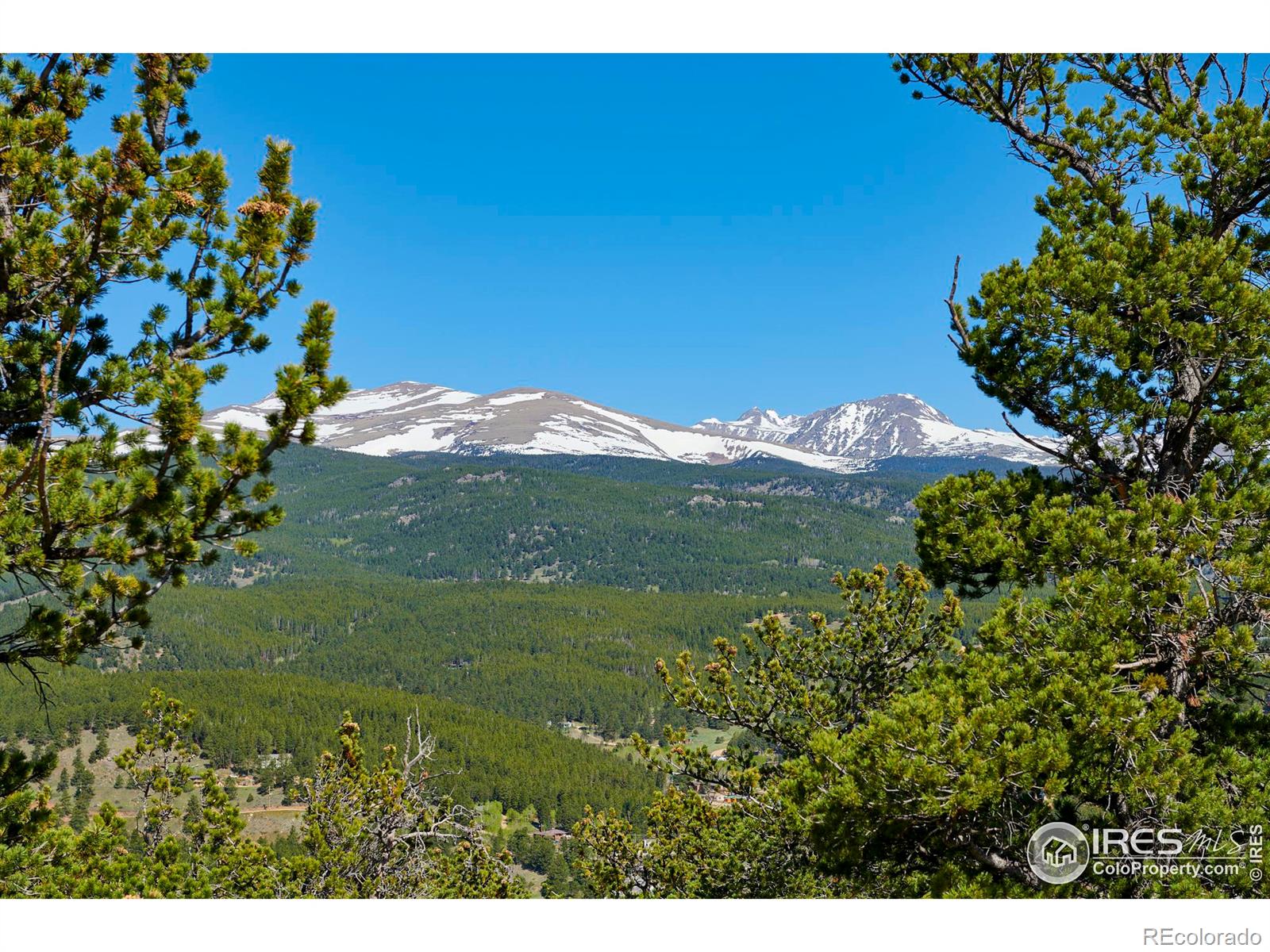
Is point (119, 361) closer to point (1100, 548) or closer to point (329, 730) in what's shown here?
point (1100, 548)

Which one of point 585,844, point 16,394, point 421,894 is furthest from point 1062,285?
point 585,844

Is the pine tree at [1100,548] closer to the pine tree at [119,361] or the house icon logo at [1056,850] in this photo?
the house icon logo at [1056,850]

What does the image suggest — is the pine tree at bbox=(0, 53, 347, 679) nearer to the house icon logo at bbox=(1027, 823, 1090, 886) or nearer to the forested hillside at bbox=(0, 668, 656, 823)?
the house icon logo at bbox=(1027, 823, 1090, 886)

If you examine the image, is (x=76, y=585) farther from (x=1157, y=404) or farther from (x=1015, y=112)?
(x=1015, y=112)

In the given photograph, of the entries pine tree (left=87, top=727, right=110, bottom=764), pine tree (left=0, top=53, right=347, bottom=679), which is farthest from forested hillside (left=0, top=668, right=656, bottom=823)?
pine tree (left=0, top=53, right=347, bottom=679)

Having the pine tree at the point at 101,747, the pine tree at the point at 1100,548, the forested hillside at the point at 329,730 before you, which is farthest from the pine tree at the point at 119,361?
the pine tree at the point at 101,747

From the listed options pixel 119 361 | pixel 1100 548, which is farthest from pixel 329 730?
pixel 1100 548

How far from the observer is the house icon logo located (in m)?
6.79

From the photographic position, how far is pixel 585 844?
18.5 meters

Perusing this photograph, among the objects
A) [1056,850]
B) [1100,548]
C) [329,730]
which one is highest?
[1100,548]

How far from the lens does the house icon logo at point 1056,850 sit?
679 cm

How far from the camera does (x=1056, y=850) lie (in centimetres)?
682

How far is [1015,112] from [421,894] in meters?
15.5

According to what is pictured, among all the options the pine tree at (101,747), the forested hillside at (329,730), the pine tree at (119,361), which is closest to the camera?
the pine tree at (119,361)
